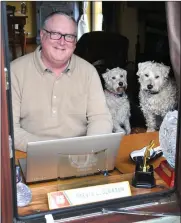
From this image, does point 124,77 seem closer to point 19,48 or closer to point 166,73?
point 166,73

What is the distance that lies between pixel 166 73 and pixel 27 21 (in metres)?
3.39

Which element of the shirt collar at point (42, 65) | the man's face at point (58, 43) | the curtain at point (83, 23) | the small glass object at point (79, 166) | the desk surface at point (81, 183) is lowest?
the desk surface at point (81, 183)

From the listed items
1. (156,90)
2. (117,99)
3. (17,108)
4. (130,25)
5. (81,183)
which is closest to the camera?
(81,183)

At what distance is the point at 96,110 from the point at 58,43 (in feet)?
1.30

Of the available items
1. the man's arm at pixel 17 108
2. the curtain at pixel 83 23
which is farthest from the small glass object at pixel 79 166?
the curtain at pixel 83 23

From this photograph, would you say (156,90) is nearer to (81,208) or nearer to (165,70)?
(165,70)

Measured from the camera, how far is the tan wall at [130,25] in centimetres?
374

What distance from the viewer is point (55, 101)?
6.31 ft

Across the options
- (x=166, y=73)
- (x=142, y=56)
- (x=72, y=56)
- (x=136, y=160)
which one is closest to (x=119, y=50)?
(x=142, y=56)

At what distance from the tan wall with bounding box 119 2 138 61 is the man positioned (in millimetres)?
1813

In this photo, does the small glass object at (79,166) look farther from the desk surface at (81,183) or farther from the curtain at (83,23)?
the curtain at (83,23)

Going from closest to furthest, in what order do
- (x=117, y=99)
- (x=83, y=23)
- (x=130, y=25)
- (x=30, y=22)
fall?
(x=117, y=99), (x=130, y=25), (x=83, y=23), (x=30, y=22)

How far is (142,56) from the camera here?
3635 millimetres

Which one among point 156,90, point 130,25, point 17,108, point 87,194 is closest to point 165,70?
point 156,90
